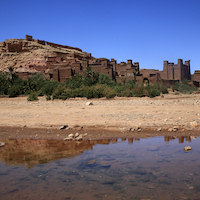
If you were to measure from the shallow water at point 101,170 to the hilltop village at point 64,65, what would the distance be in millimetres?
32988

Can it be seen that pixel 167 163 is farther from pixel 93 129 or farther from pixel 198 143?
pixel 93 129

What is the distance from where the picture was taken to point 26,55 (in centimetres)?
6306

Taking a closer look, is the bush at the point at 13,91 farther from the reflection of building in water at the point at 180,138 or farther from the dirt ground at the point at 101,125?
the reflection of building in water at the point at 180,138

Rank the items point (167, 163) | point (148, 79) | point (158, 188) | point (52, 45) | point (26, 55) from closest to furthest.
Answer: point (158, 188), point (167, 163), point (148, 79), point (26, 55), point (52, 45)

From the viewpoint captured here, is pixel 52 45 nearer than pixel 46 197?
No

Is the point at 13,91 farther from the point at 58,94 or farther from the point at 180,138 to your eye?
the point at 180,138

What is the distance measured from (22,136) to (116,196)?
4495 millimetres

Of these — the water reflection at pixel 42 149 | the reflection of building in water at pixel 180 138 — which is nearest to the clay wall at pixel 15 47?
the water reflection at pixel 42 149

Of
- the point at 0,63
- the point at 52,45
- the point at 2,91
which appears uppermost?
the point at 52,45

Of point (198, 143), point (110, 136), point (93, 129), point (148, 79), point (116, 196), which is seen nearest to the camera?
point (116, 196)

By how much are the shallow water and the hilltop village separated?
3299 centimetres

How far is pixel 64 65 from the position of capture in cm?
4462

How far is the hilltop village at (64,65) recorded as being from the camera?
40.3m

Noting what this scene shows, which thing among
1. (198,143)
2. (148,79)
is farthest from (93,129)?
(148,79)
